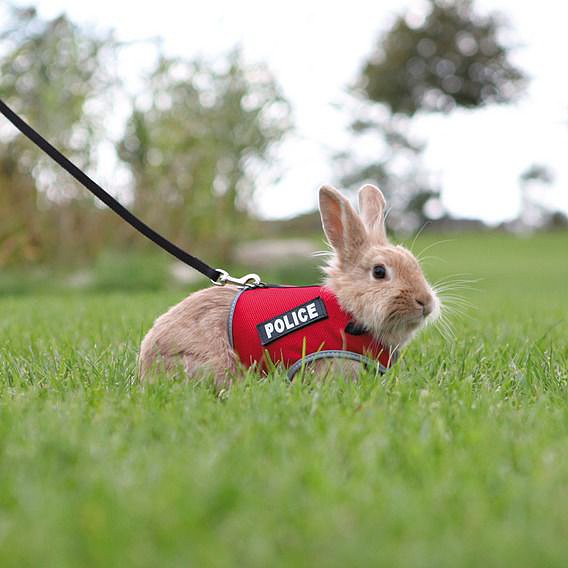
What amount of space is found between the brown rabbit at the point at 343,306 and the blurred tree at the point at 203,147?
28.4 ft

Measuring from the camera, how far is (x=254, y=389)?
2564 mm

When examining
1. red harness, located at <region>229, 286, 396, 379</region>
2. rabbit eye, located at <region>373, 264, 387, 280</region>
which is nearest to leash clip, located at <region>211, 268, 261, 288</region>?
red harness, located at <region>229, 286, 396, 379</region>

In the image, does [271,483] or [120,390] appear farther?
[120,390]

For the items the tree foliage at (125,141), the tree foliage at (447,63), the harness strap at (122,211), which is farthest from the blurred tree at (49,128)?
the tree foliage at (447,63)

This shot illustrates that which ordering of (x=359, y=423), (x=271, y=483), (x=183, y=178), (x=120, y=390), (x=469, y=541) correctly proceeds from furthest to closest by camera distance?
1. (x=183, y=178)
2. (x=120, y=390)
3. (x=359, y=423)
4. (x=271, y=483)
5. (x=469, y=541)

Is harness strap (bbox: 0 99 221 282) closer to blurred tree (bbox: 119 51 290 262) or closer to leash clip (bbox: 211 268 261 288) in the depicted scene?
leash clip (bbox: 211 268 261 288)

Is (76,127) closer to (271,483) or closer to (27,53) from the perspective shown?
(27,53)

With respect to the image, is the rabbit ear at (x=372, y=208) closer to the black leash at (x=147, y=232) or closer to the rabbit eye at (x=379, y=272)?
the rabbit eye at (x=379, y=272)

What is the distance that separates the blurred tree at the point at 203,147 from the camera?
1166 cm

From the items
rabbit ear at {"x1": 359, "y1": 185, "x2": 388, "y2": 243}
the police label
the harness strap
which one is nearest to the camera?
the police label

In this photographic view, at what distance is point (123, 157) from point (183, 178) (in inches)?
42.1

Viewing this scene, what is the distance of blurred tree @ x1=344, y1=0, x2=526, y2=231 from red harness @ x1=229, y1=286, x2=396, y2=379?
94.3ft

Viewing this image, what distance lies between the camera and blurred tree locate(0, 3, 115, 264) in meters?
11.0

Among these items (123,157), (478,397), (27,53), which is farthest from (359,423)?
(27,53)
